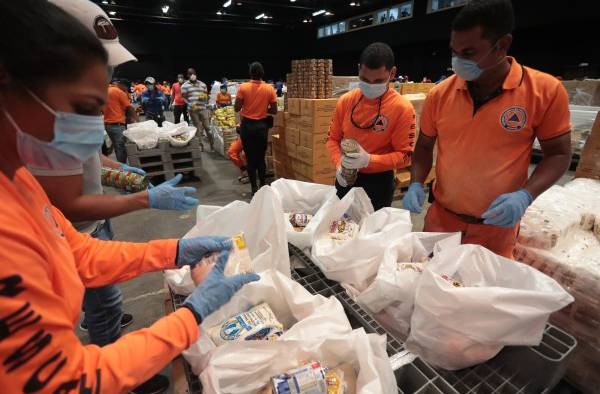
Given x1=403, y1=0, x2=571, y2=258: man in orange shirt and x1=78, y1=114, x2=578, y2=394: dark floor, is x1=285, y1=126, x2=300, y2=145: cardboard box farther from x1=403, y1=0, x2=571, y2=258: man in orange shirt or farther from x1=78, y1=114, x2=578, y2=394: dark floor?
Result: x1=403, y1=0, x2=571, y2=258: man in orange shirt

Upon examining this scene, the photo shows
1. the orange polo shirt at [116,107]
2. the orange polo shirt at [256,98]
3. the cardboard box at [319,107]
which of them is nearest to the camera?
the cardboard box at [319,107]

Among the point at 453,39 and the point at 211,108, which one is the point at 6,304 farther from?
the point at 211,108

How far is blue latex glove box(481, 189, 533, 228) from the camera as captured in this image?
1.21 m

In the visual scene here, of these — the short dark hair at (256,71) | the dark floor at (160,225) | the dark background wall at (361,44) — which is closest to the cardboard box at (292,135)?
the short dark hair at (256,71)

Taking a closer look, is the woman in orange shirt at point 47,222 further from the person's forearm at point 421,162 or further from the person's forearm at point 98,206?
the person's forearm at point 421,162

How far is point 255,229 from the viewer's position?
1.27m

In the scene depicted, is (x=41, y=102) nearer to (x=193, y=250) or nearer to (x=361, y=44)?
(x=193, y=250)

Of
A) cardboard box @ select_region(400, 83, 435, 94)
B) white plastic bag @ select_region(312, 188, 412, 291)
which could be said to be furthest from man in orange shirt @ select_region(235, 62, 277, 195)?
white plastic bag @ select_region(312, 188, 412, 291)

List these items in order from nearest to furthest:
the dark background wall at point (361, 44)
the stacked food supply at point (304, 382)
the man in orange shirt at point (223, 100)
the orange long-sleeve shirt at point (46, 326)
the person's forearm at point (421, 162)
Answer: the orange long-sleeve shirt at point (46, 326) < the stacked food supply at point (304, 382) < the person's forearm at point (421, 162) < the man in orange shirt at point (223, 100) < the dark background wall at point (361, 44)

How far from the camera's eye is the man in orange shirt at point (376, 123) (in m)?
1.85

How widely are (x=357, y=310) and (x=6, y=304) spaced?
2.87ft

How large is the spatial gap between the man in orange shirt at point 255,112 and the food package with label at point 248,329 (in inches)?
143

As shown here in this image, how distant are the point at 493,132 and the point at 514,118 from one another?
0.09 meters

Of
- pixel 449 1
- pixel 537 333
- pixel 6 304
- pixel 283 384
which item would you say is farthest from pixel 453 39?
pixel 449 1
